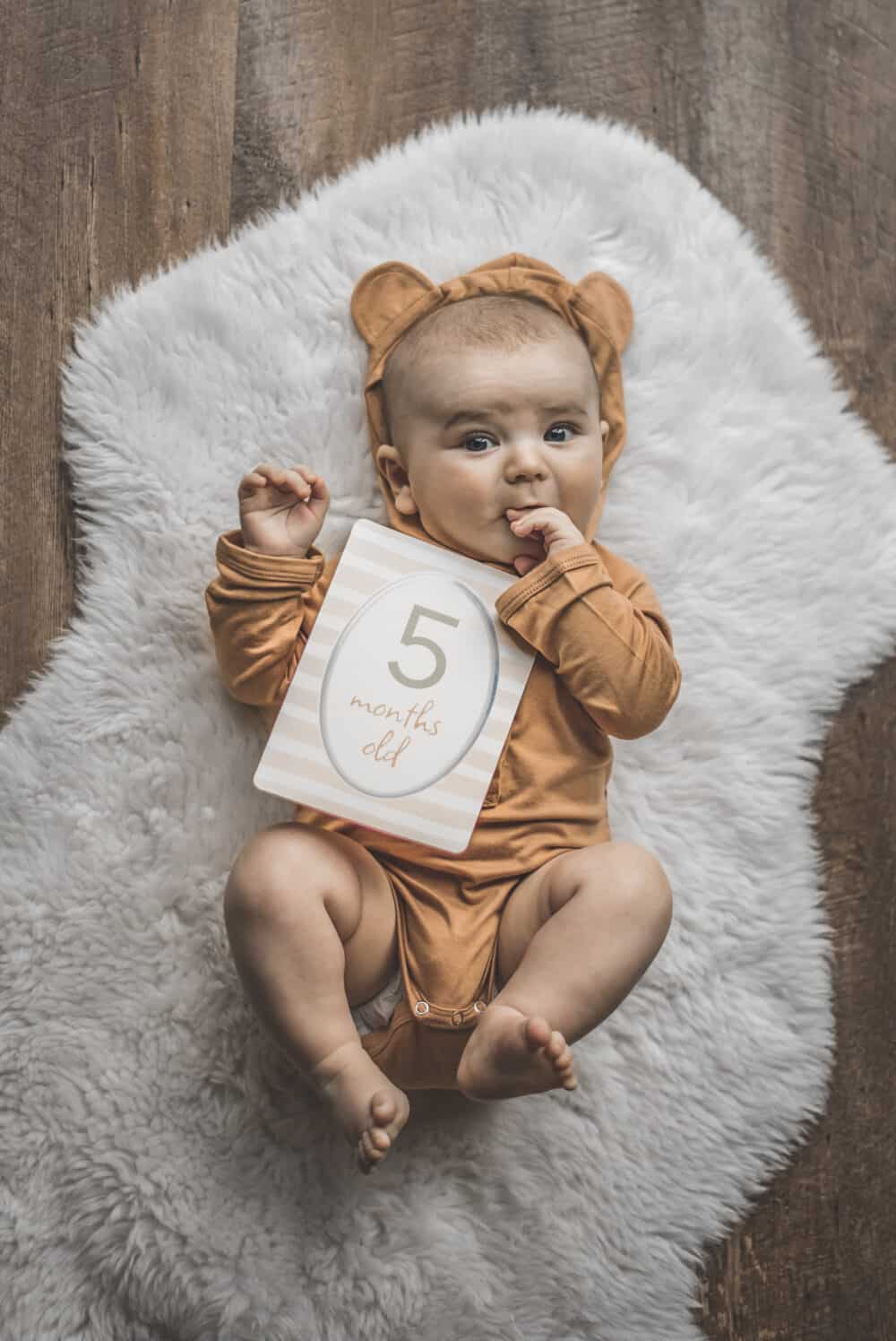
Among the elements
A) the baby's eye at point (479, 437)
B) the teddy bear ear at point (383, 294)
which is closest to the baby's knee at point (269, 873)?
the baby's eye at point (479, 437)

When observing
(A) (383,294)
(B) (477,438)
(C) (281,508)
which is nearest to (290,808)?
(C) (281,508)

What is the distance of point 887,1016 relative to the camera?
107 cm

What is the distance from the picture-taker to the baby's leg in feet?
2.71

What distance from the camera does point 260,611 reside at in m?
0.94

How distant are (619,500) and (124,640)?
51 cm

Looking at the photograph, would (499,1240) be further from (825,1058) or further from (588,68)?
(588,68)

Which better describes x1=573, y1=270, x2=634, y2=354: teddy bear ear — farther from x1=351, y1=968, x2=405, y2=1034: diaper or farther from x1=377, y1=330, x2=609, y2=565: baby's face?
x1=351, y1=968, x2=405, y2=1034: diaper

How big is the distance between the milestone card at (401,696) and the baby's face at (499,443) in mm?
39

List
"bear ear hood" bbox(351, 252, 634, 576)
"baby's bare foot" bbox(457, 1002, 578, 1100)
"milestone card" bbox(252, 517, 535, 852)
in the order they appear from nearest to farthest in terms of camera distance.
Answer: "baby's bare foot" bbox(457, 1002, 578, 1100) → "milestone card" bbox(252, 517, 535, 852) → "bear ear hood" bbox(351, 252, 634, 576)

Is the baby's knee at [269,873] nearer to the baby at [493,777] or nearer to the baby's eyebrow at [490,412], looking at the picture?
the baby at [493,777]

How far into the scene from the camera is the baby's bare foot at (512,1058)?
0.78 meters

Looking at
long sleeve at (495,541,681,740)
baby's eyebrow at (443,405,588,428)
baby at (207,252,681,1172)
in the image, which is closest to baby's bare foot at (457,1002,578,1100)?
baby at (207,252,681,1172)

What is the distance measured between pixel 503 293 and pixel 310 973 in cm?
64

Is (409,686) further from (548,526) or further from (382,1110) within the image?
(382,1110)
